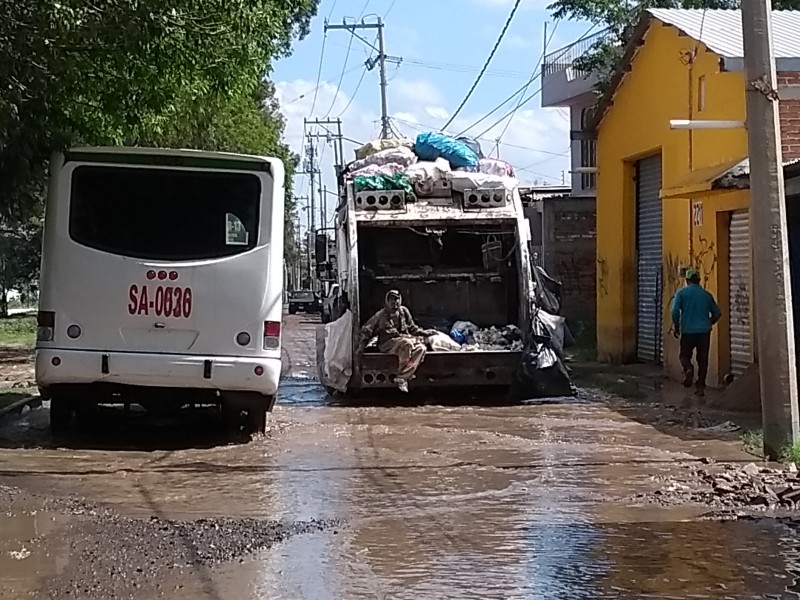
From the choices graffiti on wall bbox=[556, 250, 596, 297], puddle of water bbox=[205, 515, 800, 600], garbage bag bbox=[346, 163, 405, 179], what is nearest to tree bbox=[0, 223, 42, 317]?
graffiti on wall bbox=[556, 250, 596, 297]

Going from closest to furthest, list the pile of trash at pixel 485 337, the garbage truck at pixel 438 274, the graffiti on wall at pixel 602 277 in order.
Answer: the garbage truck at pixel 438 274 < the pile of trash at pixel 485 337 < the graffiti on wall at pixel 602 277

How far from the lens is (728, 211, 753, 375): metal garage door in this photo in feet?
54.5

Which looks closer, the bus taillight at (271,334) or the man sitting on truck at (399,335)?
→ the bus taillight at (271,334)

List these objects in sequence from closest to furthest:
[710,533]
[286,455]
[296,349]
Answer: [710,533] → [286,455] → [296,349]

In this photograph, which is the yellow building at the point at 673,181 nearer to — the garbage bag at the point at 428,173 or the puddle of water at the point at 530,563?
the garbage bag at the point at 428,173

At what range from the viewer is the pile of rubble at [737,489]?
873cm

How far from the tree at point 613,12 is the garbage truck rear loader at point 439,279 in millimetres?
12036

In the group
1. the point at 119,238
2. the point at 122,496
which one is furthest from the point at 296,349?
the point at 122,496

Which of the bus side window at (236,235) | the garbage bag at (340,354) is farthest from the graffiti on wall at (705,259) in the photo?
the bus side window at (236,235)

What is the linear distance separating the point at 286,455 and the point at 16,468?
7.67 ft

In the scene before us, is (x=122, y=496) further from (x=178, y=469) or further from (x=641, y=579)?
(x=641, y=579)

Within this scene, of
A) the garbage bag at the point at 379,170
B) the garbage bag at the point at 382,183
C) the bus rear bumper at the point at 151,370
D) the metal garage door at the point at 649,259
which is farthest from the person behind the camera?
the metal garage door at the point at 649,259

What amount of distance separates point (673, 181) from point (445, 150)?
393 centimetres

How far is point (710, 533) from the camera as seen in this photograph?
7.90 m
